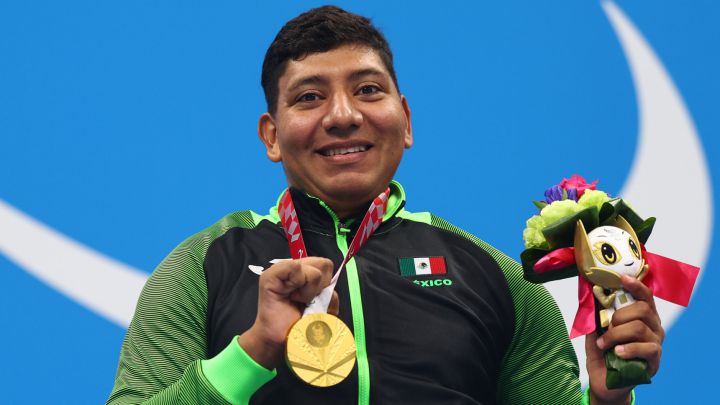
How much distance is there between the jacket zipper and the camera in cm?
149

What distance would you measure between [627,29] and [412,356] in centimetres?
116

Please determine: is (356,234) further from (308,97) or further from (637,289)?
(637,289)

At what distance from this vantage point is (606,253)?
1416 mm

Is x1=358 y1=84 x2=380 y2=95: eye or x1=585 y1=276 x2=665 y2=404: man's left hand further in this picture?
x1=358 y1=84 x2=380 y2=95: eye

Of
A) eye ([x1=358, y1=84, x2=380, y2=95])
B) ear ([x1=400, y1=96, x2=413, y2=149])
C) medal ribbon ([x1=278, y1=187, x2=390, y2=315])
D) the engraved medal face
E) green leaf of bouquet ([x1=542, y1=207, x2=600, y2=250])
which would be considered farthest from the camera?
ear ([x1=400, y1=96, x2=413, y2=149])

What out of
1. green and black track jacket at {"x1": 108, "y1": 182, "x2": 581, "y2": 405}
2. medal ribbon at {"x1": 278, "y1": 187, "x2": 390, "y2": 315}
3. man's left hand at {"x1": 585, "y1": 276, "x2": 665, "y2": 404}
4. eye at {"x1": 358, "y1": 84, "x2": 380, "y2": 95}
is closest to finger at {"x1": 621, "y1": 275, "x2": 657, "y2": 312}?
man's left hand at {"x1": 585, "y1": 276, "x2": 665, "y2": 404}

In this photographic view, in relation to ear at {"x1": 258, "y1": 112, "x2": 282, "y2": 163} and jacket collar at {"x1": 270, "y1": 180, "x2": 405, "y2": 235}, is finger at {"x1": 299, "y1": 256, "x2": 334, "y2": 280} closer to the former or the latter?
jacket collar at {"x1": 270, "y1": 180, "x2": 405, "y2": 235}

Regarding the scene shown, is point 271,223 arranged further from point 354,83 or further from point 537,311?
point 537,311

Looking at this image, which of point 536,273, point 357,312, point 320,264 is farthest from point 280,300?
point 536,273

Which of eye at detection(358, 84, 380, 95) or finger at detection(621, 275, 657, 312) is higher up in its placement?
eye at detection(358, 84, 380, 95)

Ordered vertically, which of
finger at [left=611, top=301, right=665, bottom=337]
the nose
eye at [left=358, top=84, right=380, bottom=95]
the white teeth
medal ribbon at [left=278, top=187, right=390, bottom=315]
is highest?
eye at [left=358, top=84, right=380, bottom=95]

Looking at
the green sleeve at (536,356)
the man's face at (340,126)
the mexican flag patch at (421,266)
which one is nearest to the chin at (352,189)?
the man's face at (340,126)

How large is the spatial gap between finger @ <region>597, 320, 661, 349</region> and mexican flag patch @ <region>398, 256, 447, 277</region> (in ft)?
1.09

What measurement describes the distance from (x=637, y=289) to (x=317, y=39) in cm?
65
